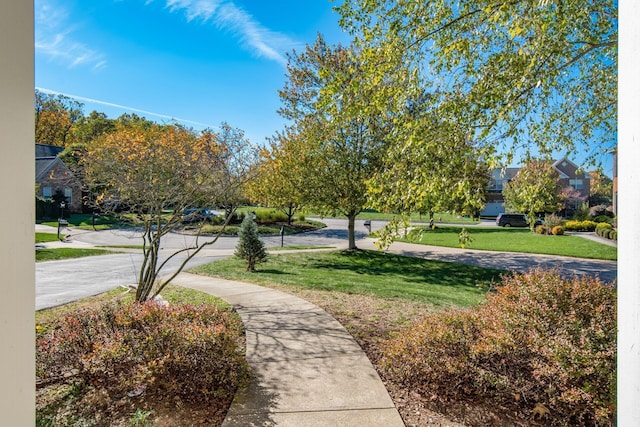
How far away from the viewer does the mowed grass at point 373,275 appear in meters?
7.98

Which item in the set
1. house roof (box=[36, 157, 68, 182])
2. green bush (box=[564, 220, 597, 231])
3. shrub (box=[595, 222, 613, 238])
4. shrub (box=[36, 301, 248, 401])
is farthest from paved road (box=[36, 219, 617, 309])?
green bush (box=[564, 220, 597, 231])

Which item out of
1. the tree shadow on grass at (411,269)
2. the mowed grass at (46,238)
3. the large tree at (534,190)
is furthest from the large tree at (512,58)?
the mowed grass at (46,238)

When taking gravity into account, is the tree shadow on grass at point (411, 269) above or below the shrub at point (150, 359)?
below

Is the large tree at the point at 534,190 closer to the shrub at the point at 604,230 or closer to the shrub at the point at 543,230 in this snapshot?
the shrub at the point at 604,230

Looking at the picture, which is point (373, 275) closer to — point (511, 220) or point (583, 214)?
point (511, 220)

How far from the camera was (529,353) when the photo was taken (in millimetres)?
3213

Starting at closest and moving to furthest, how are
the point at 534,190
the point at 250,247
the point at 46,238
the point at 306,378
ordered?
1. the point at 306,378
2. the point at 534,190
3. the point at 250,247
4. the point at 46,238

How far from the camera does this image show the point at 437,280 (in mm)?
10875

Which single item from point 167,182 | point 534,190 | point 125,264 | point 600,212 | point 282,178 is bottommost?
point 125,264

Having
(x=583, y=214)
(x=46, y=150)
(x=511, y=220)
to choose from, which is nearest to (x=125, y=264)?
(x=46, y=150)
